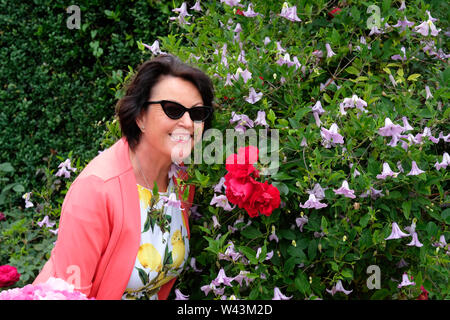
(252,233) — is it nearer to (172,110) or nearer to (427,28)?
(172,110)

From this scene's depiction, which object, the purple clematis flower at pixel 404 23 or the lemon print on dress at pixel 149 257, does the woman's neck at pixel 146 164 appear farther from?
the purple clematis flower at pixel 404 23

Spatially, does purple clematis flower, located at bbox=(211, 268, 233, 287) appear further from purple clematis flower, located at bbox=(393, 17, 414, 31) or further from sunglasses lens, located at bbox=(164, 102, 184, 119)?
purple clematis flower, located at bbox=(393, 17, 414, 31)

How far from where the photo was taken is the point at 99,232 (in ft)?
5.44

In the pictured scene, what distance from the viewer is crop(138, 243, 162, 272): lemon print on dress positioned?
1.82 m

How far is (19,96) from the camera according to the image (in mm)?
3725

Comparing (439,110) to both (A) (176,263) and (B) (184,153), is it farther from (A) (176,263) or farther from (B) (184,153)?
(A) (176,263)

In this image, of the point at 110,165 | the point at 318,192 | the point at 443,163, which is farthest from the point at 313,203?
the point at 110,165

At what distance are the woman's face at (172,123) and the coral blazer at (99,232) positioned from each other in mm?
156

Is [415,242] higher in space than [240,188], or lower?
lower

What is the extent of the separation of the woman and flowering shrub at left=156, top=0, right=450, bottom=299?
Result: 117 mm

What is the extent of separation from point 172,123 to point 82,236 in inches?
18.8

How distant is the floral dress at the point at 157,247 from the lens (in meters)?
1.82

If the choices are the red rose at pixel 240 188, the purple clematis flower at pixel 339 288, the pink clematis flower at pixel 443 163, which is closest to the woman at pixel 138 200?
the red rose at pixel 240 188

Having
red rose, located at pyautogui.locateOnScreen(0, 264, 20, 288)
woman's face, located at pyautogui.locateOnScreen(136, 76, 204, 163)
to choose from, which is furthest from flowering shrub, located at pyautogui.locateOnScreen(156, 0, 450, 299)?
red rose, located at pyautogui.locateOnScreen(0, 264, 20, 288)
